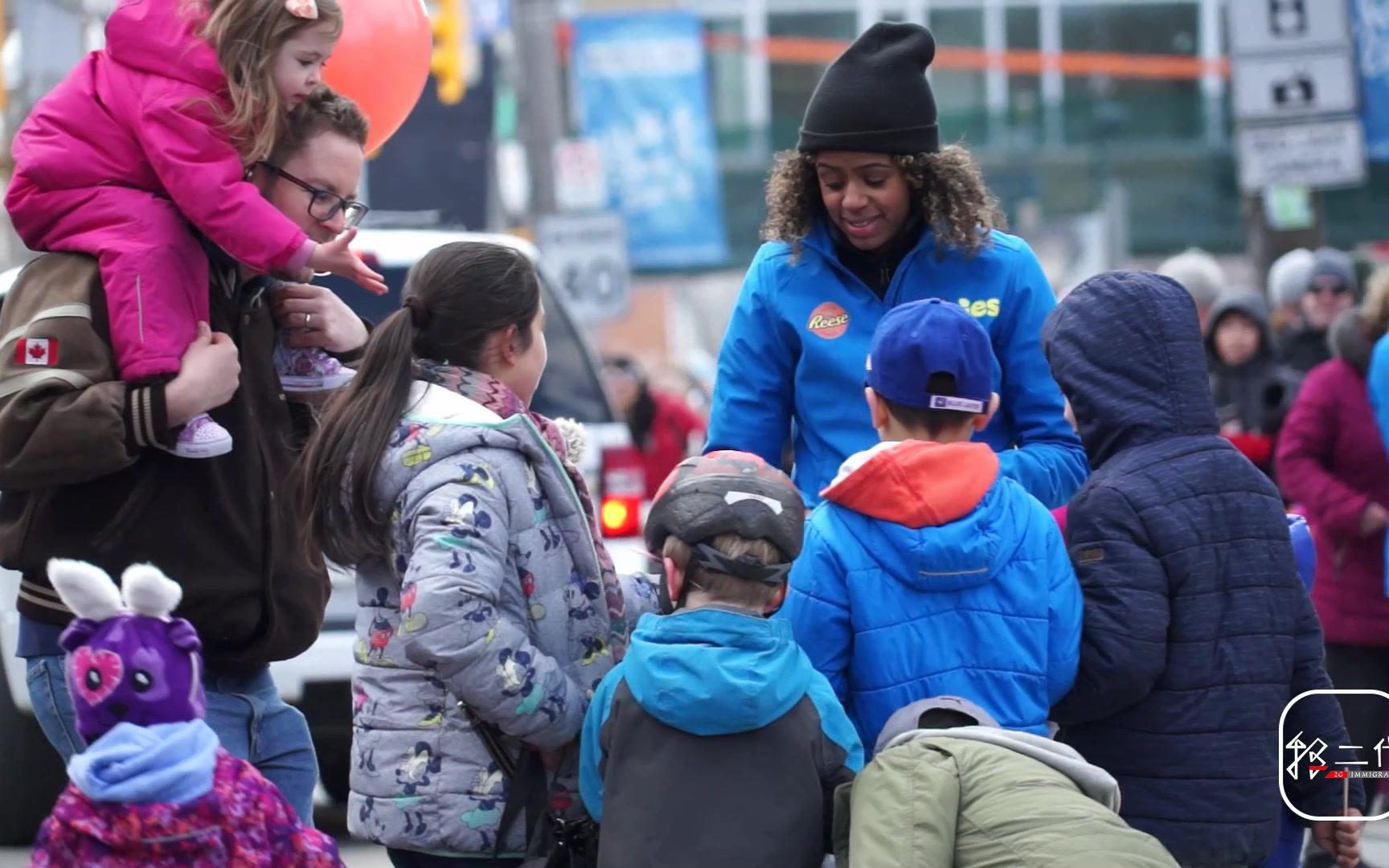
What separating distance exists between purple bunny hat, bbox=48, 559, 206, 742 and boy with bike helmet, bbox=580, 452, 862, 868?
71 centimetres

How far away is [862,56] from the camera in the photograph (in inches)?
158

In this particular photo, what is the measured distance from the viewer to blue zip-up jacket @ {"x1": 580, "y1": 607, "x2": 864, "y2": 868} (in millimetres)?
3195

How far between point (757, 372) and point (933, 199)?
50 cm

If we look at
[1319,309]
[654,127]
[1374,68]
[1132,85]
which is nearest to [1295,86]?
[1374,68]

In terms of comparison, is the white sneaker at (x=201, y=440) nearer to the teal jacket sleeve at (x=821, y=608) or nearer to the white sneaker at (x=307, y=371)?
the white sneaker at (x=307, y=371)

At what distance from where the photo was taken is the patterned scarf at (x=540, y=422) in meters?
3.56

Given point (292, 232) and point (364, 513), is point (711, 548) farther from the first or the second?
point (292, 232)

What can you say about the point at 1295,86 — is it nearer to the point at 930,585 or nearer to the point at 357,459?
the point at 930,585

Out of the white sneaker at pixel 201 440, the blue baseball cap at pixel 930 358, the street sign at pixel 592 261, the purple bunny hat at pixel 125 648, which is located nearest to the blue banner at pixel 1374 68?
the street sign at pixel 592 261

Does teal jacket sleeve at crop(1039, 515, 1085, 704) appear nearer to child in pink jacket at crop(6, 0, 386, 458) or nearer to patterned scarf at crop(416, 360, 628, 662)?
patterned scarf at crop(416, 360, 628, 662)

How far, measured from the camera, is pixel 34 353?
3.29m

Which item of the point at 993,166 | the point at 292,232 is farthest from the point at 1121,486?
the point at 993,166

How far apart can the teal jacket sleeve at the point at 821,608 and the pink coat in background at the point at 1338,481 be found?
3.86 m

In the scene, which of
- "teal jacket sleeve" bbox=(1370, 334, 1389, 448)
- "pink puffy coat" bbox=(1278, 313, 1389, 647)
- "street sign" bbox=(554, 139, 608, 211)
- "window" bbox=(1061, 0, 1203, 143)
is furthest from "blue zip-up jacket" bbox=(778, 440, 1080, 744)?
"window" bbox=(1061, 0, 1203, 143)
